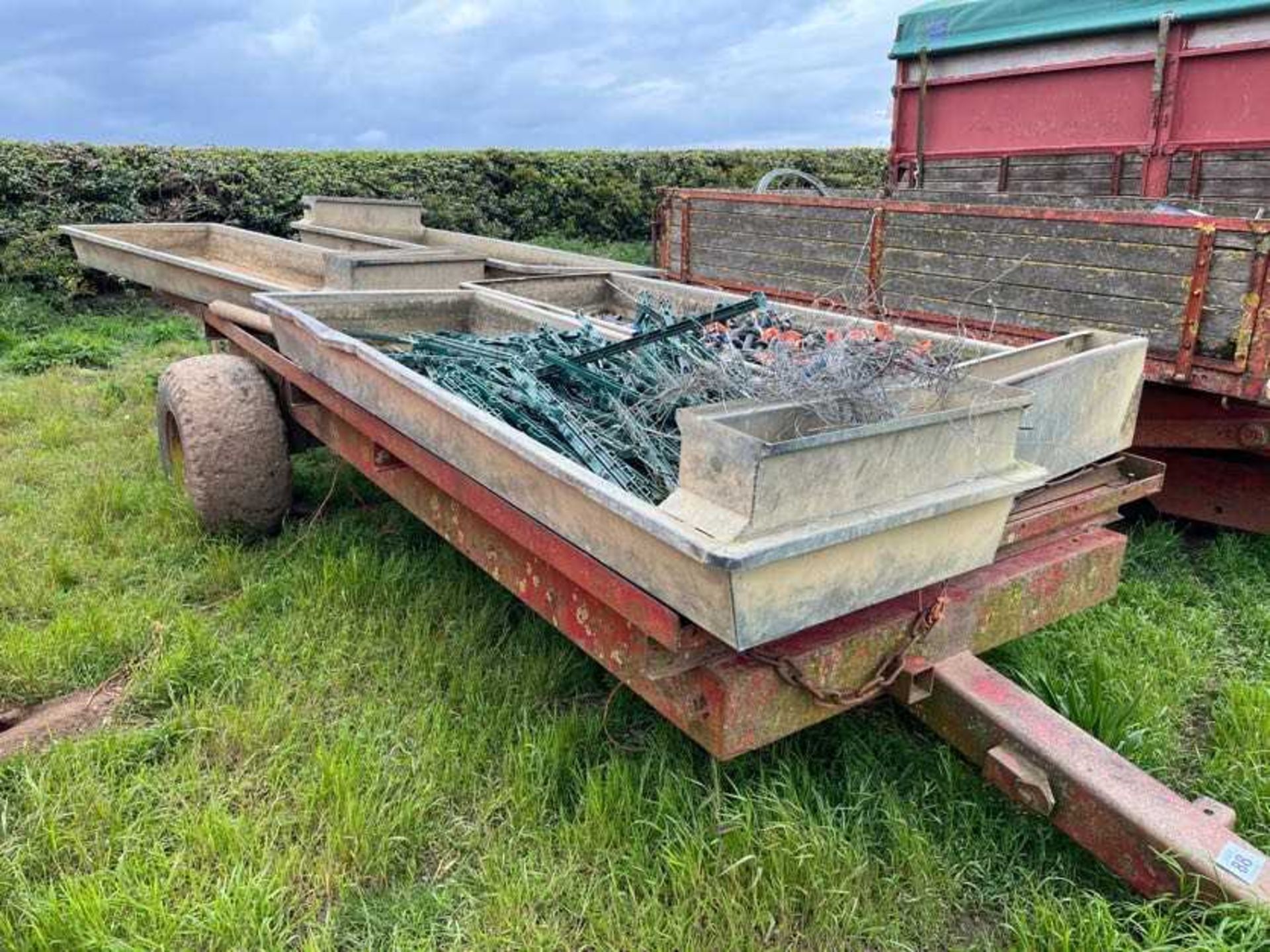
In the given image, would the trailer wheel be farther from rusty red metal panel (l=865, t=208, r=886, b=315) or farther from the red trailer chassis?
rusty red metal panel (l=865, t=208, r=886, b=315)

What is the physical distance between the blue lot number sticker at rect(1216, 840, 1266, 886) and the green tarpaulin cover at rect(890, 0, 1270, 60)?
5.36 metres

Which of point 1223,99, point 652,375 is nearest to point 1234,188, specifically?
point 1223,99

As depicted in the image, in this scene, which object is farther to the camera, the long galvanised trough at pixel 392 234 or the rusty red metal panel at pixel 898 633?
the long galvanised trough at pixel 392 234

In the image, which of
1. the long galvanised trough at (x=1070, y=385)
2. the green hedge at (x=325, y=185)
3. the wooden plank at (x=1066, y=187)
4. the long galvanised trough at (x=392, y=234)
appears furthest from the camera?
the green hedge at (x=325, y=185)

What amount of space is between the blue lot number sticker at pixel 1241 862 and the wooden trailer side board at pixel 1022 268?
1.81m

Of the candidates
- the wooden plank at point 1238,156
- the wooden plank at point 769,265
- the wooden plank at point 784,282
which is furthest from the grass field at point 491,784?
the wooden plank at point 1238,156

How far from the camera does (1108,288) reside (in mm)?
3514

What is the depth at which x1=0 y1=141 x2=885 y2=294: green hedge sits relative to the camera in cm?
905

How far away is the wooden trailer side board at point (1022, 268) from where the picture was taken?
3.16 m

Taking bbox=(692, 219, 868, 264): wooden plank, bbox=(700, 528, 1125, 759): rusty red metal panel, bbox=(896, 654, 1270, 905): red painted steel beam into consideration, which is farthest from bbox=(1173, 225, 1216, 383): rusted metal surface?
bbox=(896, 654, 1270, 905): red painted steel beam

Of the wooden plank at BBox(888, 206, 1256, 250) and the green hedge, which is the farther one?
the green hedge

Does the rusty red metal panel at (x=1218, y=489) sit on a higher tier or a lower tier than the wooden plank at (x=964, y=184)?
lower

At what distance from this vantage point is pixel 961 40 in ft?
23.2

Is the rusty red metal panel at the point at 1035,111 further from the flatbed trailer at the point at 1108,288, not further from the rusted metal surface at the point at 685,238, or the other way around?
the rusted metal surface at the point at 685,238
